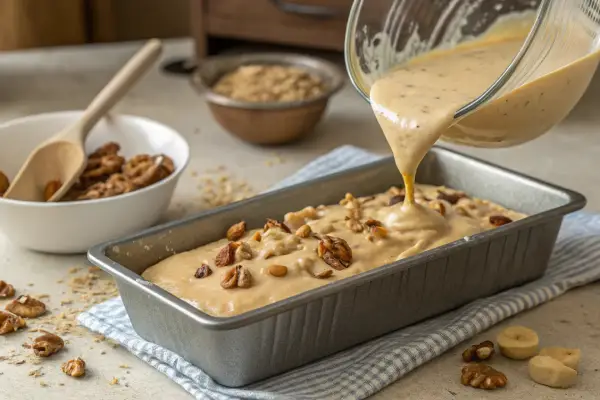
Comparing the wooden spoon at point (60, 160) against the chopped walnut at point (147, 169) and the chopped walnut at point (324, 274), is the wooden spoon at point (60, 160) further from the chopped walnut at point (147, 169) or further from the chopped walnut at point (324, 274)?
the chopped walnut at point (324, 274)

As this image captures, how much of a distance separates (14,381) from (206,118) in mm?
1140

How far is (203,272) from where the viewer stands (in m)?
1.40

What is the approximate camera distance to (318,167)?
2.00 metres

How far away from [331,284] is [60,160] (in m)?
0.69

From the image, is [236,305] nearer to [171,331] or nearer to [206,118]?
[171,331]

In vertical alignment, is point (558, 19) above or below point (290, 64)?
above

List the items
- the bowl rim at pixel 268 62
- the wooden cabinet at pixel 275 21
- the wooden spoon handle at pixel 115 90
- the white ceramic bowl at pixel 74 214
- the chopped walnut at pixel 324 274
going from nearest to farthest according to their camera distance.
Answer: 1. the chopped walnut at pixel 324 274
2. the white ceramic bowl at pixel 74 214
3. the wooden spoon handle at pixel 115 90
4. the bowl rim at pixel 268 62
5. the wooden cabinet at pixel 275 21

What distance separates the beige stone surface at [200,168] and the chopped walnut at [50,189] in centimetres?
10

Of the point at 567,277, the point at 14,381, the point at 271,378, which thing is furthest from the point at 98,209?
the point at 567,277

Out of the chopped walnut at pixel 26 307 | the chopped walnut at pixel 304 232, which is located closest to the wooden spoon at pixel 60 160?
the chopped walnut at pixel 26 307

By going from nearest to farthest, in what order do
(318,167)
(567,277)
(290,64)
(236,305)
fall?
(236,305) → (567,277) → (318,167) → (290,64)

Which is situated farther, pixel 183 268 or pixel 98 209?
pixel 98 209

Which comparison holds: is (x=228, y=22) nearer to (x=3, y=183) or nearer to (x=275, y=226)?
(x=3, y=183)

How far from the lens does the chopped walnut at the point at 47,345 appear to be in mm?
1392
